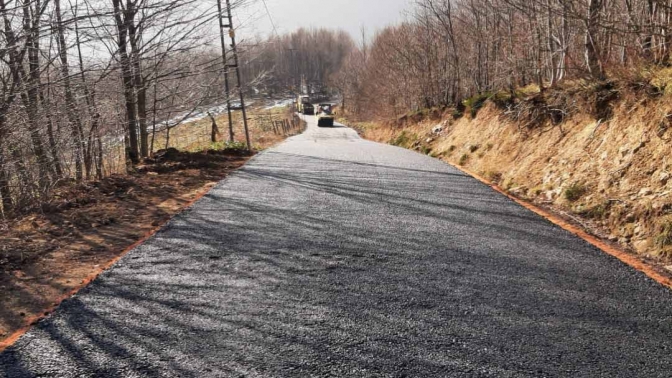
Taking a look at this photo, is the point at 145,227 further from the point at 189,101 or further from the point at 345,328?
the point at 189,101

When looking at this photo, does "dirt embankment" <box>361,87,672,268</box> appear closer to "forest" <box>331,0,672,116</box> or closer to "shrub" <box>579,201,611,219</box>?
"shrub" <box>579,201,611,219</box>

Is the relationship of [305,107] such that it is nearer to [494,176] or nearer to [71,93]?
[494,176]

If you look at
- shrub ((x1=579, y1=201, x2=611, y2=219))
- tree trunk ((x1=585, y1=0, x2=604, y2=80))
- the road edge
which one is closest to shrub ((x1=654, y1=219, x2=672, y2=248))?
the road edge

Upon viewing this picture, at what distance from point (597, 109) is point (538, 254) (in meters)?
4.26

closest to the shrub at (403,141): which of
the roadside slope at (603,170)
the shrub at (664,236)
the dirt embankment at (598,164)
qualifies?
the dirt embankment at (598,164)

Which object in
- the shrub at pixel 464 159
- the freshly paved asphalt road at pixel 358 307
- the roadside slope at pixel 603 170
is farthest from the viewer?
the shrub at pixel 464 159

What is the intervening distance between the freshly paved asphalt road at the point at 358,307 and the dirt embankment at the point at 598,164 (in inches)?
22.7

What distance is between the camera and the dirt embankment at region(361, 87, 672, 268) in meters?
4.64

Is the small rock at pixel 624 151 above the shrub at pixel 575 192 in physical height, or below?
above

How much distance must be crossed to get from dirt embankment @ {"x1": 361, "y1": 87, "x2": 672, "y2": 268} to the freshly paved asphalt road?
58 cm

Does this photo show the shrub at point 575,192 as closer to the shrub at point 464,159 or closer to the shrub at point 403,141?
the shrub at point 464,159

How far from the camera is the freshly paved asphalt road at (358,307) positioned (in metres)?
2.48

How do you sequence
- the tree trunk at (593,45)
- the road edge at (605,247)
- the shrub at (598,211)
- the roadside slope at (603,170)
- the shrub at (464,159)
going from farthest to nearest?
1. the shrub at (464,159)
2. the tree trunk at (593,45)
3. the shrub at (598,211)
4. the roadside slope at (603,170)
5. the road edge at (605,247)

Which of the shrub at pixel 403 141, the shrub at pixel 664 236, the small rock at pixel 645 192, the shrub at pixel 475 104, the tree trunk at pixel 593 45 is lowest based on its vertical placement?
the shrub at pixel 664 236
